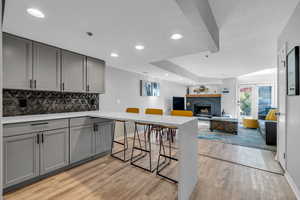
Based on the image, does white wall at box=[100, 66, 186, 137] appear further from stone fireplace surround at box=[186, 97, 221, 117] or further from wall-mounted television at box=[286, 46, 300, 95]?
wall-mounted television at box=[286, 46, 300, 95]

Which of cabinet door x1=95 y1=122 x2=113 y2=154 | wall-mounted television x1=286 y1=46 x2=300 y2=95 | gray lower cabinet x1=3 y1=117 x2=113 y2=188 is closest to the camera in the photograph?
wall-mounted television x1=286 y1=46 x2=300 y2=95

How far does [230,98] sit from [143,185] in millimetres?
6688

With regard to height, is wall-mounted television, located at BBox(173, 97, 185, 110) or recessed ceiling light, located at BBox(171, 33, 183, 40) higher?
recessed ceiling light, located at BBox(171, 33, 183, 40)

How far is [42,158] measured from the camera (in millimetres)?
1996

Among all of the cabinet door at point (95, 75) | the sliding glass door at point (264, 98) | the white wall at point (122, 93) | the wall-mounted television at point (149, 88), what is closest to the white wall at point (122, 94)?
the white wall at point (122, 93)

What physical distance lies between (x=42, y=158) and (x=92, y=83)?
1.68 meters

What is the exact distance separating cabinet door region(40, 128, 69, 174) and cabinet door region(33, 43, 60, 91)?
860mm

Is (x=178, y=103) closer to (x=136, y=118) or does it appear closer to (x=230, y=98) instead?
(x=230, y=98)

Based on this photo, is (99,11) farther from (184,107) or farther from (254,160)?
(184,107)

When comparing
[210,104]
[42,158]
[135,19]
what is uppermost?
[135,19]

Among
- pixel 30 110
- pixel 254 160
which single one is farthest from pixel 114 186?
pixel 254 160

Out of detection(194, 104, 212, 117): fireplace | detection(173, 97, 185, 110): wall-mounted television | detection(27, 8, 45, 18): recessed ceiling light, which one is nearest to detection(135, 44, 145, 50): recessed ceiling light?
detection(27, 8, 45, 18): recessed ceiling light

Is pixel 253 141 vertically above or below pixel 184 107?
below

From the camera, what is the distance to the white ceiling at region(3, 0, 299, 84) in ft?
4.56
